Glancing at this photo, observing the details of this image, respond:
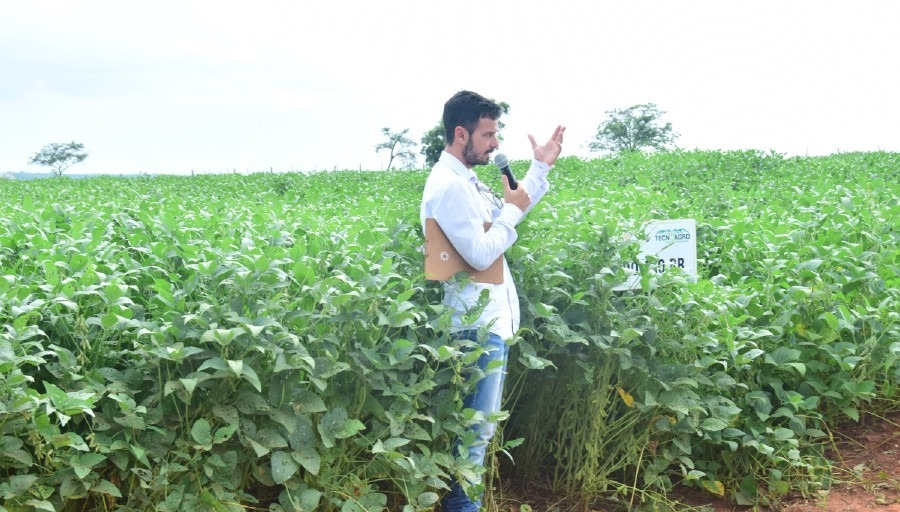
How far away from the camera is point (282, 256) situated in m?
3.91

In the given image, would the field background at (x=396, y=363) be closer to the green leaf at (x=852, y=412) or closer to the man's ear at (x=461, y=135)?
the green leaf at (x=852, y=412)

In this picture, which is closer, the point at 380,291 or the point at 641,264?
the point at 380,291

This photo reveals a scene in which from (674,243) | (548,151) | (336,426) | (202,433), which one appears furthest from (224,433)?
(674,243)

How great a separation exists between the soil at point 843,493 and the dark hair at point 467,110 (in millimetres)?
1925

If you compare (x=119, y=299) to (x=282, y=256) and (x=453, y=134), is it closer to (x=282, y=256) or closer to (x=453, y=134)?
(x=282, y=256)

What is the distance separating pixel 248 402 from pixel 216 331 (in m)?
0.34

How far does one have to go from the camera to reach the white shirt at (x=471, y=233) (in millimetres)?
3779

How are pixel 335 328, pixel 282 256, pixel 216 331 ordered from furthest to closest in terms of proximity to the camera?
pixel 282 256 → pixel 335 328 → pixel 216 331

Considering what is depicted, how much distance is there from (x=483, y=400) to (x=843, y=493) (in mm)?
2340

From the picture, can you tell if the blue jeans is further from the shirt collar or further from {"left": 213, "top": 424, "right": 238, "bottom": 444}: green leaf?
{"left": 213, "top": 424, "right": 238, "bottom": 444}: green leaf

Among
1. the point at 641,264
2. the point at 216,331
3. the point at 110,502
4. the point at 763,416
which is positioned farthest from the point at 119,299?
the point at 763,416

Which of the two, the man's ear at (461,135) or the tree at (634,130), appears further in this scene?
the tree at (634,130)

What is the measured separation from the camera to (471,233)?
12.4ft

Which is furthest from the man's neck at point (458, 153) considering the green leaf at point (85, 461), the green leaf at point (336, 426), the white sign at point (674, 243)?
the green leaf at point (85, 461)
